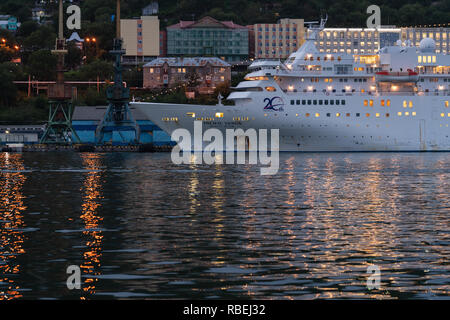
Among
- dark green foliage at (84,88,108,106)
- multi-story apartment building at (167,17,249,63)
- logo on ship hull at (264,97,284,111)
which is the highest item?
multi-story apartment building at (167,17,249,63)

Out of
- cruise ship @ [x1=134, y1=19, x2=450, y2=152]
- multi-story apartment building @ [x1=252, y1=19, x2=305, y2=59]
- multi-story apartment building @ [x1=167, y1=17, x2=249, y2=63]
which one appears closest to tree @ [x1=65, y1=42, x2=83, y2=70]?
multi-story apartment building @ [x1=167, y1=17, x2=249, y2=63]

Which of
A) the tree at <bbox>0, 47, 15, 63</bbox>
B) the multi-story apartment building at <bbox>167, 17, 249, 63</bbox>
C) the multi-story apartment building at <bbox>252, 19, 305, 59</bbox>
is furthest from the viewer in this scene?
the multi-story apartment building at <bbox>252, 19, 305, 59</bbox>

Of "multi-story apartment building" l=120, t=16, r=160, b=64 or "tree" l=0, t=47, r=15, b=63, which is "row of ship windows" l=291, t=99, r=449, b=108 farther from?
"multi-story apartment building" l=120, t=16, r=160, b=64

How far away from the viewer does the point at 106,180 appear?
5062 cm

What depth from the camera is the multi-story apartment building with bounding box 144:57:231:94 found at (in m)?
162

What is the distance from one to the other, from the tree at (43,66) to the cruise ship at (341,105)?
75.1 metres

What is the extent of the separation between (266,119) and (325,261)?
6132cm

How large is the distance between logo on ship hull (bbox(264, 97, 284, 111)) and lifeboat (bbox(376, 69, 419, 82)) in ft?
39.6

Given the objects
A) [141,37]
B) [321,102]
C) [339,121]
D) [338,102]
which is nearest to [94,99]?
[141,37]

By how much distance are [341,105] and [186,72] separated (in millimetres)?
83768

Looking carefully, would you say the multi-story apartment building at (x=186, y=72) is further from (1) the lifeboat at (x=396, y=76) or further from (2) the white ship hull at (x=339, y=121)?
(2) the white ship hull at (x=339, y=121)

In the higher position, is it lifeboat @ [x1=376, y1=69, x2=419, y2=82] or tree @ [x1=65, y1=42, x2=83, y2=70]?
tree @ [x1=65, y1=42, x2=83, y2=70]

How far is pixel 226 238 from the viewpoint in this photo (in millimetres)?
25016

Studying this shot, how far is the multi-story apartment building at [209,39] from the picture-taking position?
191375 millimetres
